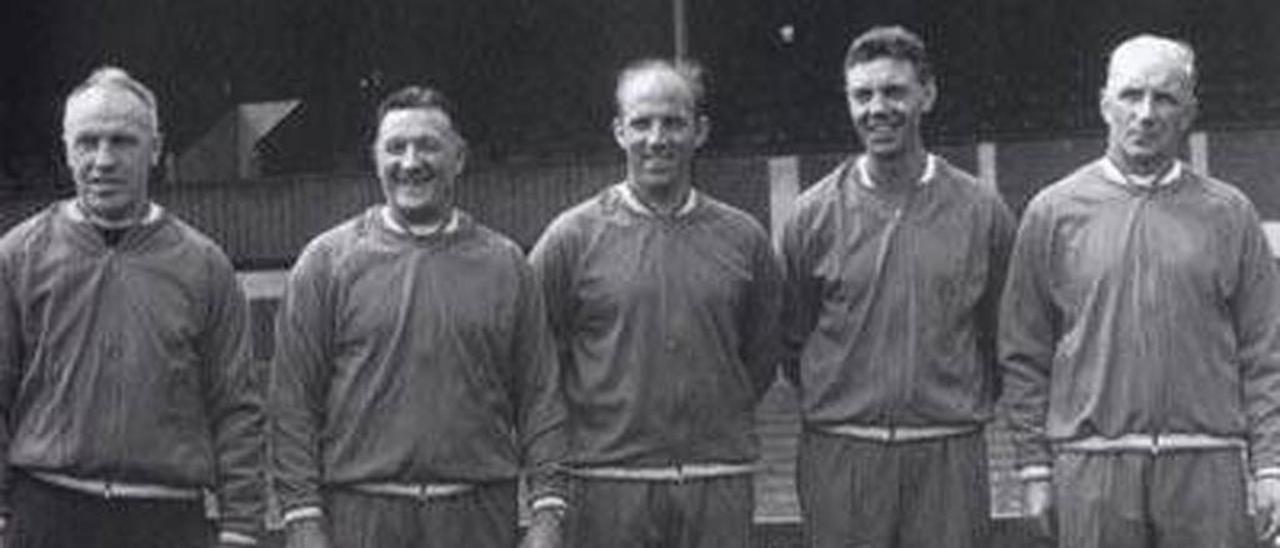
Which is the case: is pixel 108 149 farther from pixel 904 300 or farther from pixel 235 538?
pixel 904 300

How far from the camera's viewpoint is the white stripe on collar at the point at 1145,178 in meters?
4.23

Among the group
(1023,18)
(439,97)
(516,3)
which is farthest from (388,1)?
(439,97)

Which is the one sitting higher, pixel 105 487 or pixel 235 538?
pixel 105 487

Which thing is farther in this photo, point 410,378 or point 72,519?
point 410,378

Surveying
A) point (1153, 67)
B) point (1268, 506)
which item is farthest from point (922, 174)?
point (1268, 506)

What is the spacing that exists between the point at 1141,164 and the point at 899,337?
0.63 meters

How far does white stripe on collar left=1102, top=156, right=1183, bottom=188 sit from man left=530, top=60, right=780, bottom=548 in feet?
2.68

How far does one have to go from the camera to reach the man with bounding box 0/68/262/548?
3898 mm

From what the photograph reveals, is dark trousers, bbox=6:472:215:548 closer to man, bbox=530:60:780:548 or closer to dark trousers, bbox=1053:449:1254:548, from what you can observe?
man, bbox=530:60:780:548

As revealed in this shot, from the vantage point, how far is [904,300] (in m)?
4.34

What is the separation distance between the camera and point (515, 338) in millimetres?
4145

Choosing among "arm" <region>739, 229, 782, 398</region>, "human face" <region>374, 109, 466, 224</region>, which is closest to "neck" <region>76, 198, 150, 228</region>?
"human face" <region>374, 109, 466, 224</region>

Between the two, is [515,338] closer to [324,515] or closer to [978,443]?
[324,515]

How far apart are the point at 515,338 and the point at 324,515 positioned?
0.53 m
